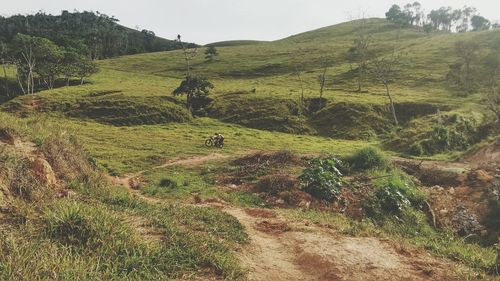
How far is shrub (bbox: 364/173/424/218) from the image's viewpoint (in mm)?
16953

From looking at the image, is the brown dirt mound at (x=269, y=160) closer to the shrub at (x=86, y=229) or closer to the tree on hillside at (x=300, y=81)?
the shrub at (x=86, y=229)

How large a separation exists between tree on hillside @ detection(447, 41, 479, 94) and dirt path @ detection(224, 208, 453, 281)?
168ft

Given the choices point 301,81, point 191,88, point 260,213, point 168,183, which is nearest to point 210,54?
point 301,81

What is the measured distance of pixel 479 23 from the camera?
15012 cm

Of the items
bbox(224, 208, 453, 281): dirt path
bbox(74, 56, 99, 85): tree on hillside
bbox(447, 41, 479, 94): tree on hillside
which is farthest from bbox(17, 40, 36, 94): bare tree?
bbox(224, 208, 453, 281): dirt path

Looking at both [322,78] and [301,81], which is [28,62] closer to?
[301,81]

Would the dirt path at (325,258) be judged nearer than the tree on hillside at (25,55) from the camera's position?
Yes

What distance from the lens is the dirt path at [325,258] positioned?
9508mm

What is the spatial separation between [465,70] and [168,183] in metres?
58.5

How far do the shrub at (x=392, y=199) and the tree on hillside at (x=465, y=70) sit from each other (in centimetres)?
4369

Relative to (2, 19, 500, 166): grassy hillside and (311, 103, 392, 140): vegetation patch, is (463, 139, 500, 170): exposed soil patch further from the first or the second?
(311, 103, 392, 140): vegetation patch

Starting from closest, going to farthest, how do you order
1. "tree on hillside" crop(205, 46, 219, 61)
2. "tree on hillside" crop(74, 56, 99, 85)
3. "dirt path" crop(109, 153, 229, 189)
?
"dirt path" crop(109, 153, 229, 189), "tree on hillside" crop(74, 56, 99, 85), "tree on hillside" crop(205, 46, 219, 61)

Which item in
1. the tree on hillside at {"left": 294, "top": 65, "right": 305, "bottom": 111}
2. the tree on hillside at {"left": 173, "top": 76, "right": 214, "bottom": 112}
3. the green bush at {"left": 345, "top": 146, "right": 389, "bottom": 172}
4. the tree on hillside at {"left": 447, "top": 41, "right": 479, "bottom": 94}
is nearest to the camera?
the green bush at {"left": 345, "top": 146, "right": 389, "bottom": 172}

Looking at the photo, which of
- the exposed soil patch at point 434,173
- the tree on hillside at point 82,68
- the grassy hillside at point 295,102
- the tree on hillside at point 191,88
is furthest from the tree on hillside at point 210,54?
the exposed soil patch at point 434,173
